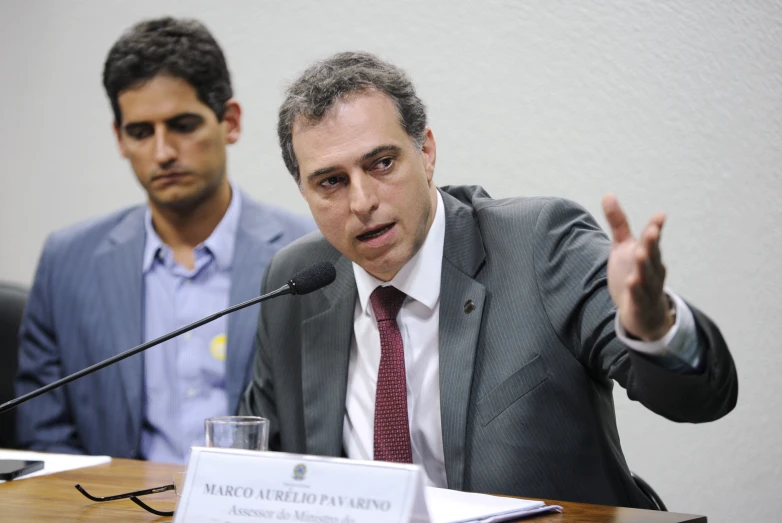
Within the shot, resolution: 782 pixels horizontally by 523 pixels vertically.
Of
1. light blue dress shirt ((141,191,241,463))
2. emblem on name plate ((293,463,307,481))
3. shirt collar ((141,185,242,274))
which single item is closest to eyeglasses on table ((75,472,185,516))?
emblem on name plate ((293,463,307,481))

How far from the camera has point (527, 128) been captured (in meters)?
2.62

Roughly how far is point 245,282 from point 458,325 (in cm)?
111

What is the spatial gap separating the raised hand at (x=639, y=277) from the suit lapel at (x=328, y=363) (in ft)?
2.41

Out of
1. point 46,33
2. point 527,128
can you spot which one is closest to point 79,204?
point 46,33

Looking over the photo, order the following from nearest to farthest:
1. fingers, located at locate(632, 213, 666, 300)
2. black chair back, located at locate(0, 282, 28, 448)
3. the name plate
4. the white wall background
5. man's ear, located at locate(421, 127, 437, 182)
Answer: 1. the name plate
2. fingers, located at locate(632, 213, 666, 300)
3. man's ear, located at locate(421, 127, 437, 182)
4. the white wall background
5. black chair back, located at locate(0, 282, 28, 448)

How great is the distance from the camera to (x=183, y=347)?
261cm

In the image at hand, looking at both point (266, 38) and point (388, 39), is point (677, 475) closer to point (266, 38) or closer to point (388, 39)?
point (388, 39)

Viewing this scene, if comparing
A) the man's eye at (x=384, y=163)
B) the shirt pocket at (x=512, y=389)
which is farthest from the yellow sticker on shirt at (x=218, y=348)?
the shirt pocket at (x=512, y=389)

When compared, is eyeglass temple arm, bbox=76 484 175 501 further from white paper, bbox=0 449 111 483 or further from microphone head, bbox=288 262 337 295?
microphone head, bbox=288 262 337 295

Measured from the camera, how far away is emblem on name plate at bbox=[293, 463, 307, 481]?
3.38 feet

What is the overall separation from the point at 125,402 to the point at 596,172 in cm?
155

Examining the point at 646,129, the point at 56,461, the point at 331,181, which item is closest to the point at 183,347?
Result: the point at 56,461

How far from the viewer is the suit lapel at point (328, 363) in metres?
1.78

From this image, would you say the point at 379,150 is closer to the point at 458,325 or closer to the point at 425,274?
the point at 425,274
